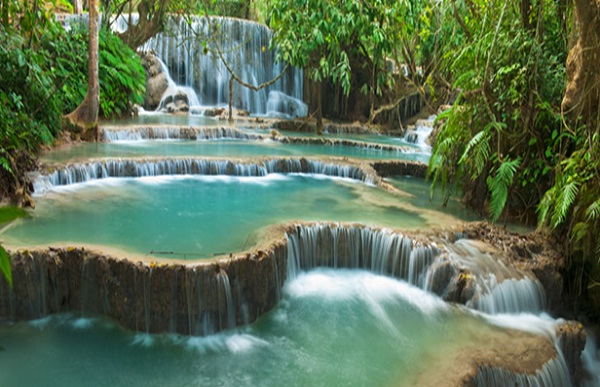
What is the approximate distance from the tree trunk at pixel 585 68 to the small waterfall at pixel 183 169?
157 inches

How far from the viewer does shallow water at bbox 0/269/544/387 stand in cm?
407

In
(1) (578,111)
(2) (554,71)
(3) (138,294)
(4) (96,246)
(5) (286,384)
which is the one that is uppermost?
(2) (554,71)

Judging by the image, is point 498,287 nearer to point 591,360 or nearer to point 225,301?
point 591,360

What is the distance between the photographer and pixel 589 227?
17.8 feet

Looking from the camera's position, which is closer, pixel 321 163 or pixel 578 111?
pixel 578 111

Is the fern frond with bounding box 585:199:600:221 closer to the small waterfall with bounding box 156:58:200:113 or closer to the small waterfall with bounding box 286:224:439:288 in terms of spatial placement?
the small waterfall with bounding box 286:224:439:288

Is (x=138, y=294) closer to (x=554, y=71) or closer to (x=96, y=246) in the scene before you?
(x=96, y=246)

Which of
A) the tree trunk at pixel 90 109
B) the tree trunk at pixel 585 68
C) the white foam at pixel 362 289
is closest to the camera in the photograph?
the white foam at pixel 362 289

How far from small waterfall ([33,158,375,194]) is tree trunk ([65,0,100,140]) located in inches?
104

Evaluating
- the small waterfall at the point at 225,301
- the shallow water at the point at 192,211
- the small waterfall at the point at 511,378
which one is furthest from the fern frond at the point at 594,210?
the small waterfall at the point at 225,301

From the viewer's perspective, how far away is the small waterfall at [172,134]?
11758mm

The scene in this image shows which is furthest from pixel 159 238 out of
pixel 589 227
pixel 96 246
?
pixel 589 227

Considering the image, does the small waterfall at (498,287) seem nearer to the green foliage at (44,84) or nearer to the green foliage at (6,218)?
the green foliage at (6,218)

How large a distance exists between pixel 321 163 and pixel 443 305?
5.17m
